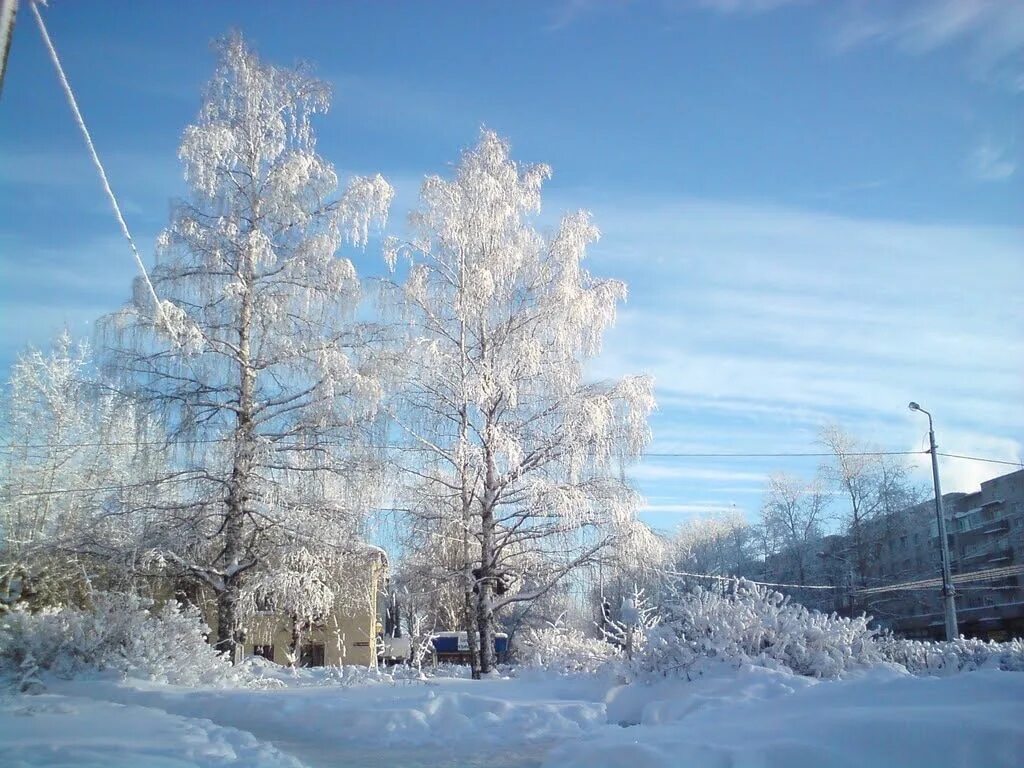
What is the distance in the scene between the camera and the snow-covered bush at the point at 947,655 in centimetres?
953

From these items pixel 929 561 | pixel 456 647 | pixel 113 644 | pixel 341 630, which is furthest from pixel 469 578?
pixel 929 561

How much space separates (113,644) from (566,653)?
675cm

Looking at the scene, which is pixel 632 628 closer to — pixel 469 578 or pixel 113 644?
pixel 469 578

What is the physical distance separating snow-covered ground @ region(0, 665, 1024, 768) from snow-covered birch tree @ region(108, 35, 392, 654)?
514 centimetres

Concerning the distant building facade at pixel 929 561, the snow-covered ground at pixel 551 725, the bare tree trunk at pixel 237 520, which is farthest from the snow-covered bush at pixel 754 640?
the distant building facade at pixel 929 561

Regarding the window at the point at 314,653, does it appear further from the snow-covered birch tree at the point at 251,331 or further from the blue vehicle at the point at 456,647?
the snow-covered birch tree at the point at 251,331

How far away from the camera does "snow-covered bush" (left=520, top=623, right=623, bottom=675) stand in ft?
39.4

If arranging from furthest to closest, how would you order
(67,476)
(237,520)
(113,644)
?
(67,476)
(237,520)
(113,644)

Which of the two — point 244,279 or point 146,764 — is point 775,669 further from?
point 244,279

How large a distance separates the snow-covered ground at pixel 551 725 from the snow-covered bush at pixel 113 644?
66 centimetres

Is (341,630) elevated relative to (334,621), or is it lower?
lower

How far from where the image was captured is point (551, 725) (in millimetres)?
7898

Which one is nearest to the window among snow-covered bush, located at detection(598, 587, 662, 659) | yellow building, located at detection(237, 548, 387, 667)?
yellow building, located at detection(237, 548, 387, 667)

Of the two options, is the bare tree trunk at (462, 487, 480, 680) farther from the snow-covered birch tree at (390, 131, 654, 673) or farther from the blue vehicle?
the blue vehicle
